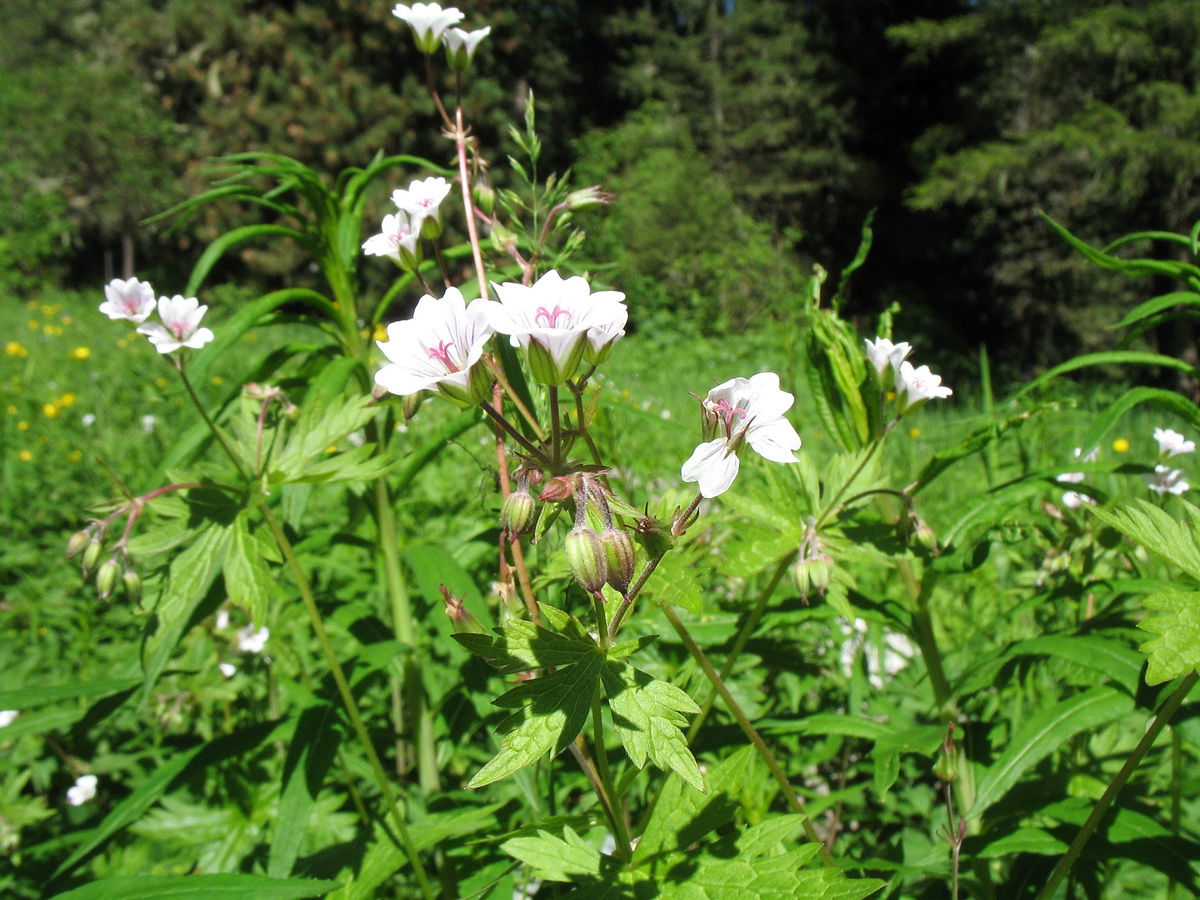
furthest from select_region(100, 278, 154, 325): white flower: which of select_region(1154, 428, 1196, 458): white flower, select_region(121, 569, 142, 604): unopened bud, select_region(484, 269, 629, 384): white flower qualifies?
select_region(1154, 428, 1196, 458): white flower

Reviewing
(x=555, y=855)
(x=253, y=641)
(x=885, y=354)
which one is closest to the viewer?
(x=555, y=855)

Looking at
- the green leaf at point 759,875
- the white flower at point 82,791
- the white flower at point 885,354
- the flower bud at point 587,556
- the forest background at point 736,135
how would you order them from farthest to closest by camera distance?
the forest background at point 736,135 → the white flower at point 82,791 → the white flower at point 885,354 → the green leaf at point 759,875 → the flower bud at point 587,556

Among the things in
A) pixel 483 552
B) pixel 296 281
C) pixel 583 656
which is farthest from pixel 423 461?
pixel 296 281

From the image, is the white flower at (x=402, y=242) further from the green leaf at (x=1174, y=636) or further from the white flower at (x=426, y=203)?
the green leaf at (x=1174, y=636)

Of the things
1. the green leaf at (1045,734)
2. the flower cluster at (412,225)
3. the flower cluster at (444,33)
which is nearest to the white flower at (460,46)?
the flower cluster at (444,33)

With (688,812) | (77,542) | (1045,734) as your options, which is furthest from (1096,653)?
(77,542)

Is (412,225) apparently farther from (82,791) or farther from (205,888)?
(82,791)
